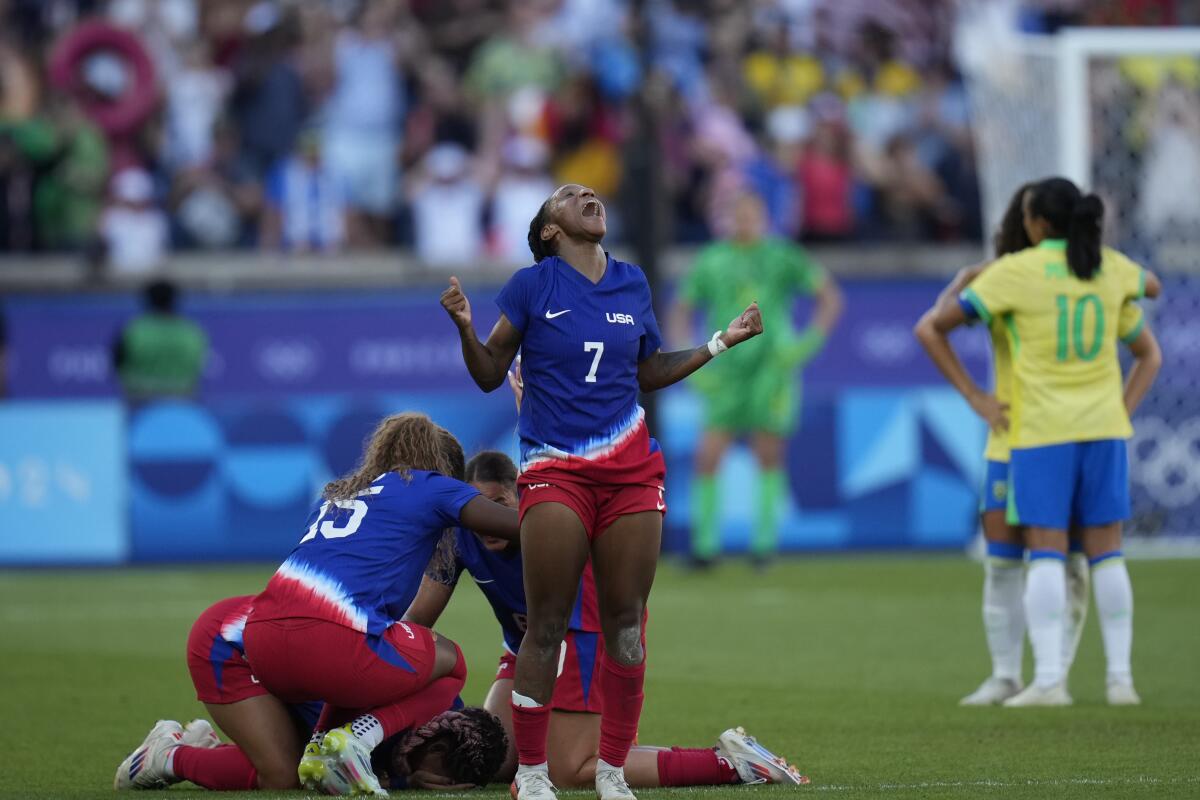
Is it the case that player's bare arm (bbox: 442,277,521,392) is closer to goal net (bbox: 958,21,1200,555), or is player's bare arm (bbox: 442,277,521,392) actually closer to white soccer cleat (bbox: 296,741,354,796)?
white soccer cleat (bbox: 296,741,354,796)

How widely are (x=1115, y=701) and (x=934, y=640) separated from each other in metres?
2.87

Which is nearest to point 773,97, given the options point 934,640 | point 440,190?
point 440,190

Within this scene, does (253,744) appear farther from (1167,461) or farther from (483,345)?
(1167,461)

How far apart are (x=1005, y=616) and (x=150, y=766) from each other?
4012 millimetres

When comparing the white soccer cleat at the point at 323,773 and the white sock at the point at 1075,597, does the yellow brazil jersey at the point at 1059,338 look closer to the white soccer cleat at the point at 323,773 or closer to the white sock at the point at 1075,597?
the white sock at the point at 1075,597

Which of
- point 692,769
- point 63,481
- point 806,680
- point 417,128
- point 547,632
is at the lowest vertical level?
point 806,680

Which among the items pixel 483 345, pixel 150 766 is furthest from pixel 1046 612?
pixel 150 766

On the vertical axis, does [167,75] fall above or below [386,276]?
above

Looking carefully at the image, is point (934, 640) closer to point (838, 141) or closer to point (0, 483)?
point (0, 483)

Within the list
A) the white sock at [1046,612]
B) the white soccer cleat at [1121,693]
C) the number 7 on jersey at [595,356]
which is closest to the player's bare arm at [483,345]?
the number 7 on jersey at [595,356]

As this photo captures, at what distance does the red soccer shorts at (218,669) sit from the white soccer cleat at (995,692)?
140 inches

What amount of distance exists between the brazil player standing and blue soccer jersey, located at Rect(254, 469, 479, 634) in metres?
9.68

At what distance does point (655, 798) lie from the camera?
6422 mm

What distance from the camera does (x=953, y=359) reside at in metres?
9.24
